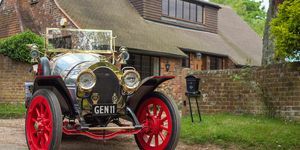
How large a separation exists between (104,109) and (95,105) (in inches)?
5.6

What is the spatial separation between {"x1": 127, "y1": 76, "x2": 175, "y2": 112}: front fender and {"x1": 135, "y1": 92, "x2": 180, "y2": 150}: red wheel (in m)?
0.11

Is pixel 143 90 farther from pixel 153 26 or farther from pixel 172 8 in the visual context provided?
pixel 172 8

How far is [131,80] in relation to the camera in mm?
6078

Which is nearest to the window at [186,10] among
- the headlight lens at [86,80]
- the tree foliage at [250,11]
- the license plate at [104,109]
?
the license plate at [104,109]

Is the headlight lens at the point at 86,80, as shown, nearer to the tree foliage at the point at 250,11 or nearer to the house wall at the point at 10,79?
the house wall at the point at 10,79

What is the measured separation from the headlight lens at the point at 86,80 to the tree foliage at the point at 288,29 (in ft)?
14.4

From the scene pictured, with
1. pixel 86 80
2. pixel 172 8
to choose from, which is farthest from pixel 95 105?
pixel 172 8

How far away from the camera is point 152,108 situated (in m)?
6.53

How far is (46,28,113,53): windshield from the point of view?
7.78m

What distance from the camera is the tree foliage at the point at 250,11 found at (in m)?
47.7

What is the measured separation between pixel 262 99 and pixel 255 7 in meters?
41.1

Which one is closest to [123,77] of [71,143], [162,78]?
[162,78]

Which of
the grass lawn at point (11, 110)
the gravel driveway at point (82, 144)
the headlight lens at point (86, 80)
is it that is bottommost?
the grass lawn at point (11, 110)

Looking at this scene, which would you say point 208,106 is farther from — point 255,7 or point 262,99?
point 255,7
